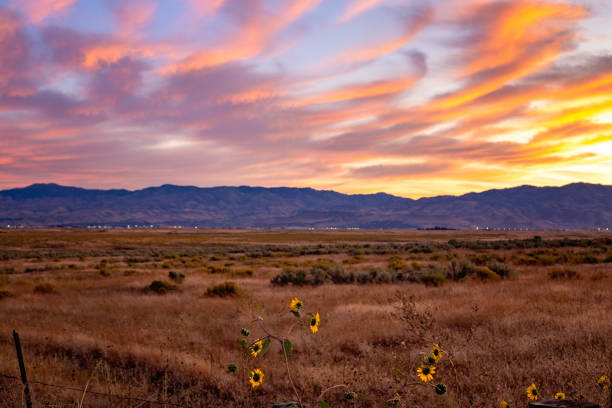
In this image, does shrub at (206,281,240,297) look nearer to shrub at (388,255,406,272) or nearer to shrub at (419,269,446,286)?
shrub at (419,269,446,286)

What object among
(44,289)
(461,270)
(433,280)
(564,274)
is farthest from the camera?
(461,270)

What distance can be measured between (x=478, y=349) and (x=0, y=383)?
8256mm

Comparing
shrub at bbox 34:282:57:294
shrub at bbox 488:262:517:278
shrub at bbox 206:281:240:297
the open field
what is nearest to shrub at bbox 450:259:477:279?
shrub at bbox 488:262:517:278

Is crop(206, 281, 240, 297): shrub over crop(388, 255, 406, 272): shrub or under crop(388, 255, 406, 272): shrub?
over

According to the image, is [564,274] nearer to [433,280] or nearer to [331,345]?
[433,280]

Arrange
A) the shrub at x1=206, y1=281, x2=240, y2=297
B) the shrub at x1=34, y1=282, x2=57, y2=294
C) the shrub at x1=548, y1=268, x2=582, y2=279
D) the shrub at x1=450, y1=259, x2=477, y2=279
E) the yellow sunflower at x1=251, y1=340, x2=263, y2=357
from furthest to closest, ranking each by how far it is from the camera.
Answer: the shrub at x1=450, y1=259, x2=477, y2=279, the shrub at x1=34, y1=282, x2=57, y2=294, the shrub at x1=548, y1=268, x2=582, y2=279, the shrub at x1=206, y1=281, x2=240, y2=297, the yellow sunflower at x1=251, y1=340, x2=263, y2=357

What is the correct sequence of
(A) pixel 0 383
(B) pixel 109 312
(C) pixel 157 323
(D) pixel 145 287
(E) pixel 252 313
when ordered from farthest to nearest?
1. (D) pixel 145 287
2. (B) pixel 109 312
3. (E) pixel 252 313
4. (C) pixel 157 323
5. (A) pixel 0 383

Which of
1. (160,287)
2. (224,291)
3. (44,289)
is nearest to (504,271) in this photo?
(224,291)

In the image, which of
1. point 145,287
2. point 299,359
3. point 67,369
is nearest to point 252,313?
point 299,359

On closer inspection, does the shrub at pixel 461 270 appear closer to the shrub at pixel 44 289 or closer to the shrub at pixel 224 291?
the shrub at pixel 224 291

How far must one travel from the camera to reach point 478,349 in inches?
288

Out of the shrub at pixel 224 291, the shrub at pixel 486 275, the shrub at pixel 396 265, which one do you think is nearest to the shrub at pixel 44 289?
the shrub at pixel 224 291

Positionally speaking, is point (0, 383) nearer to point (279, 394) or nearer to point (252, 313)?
point (279, 394)

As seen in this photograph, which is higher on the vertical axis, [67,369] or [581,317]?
[581,317]
